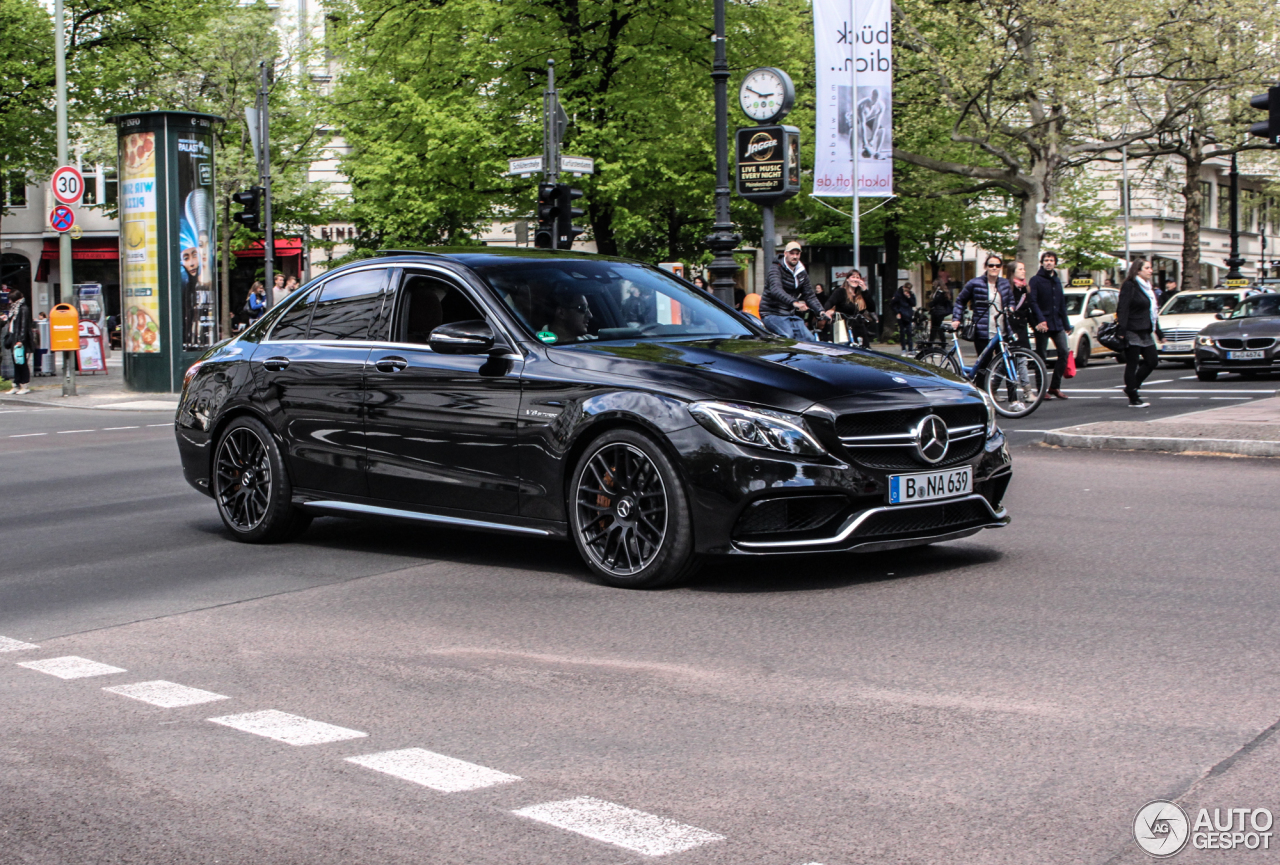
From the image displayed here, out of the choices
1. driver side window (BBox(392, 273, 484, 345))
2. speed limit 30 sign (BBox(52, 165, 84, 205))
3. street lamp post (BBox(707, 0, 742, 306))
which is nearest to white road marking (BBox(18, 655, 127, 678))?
driver side window (BBox(392, 273, 484, 345))

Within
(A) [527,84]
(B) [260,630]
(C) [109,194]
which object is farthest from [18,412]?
(C) [109,194]

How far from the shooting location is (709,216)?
1766 inches

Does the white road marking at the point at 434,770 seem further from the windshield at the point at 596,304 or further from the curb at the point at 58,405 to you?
the curb at the point at 58,405

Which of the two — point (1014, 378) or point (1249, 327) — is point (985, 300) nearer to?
point (1014, 378)

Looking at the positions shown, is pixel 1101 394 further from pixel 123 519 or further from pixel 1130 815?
pixel 1130 815

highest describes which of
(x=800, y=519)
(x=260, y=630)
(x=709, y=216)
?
(x=709, y=216)

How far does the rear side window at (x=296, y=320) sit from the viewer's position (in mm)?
8953

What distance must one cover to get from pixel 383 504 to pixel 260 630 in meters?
1.77

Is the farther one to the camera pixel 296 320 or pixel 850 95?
pixel 850 95

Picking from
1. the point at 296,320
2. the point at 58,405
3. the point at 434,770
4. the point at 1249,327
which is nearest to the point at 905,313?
the point at 1249,327

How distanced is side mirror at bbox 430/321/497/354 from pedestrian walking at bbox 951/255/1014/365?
11219mm

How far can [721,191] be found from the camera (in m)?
21.7

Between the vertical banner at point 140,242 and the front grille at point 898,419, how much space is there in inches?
861

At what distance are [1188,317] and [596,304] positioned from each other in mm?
27141
